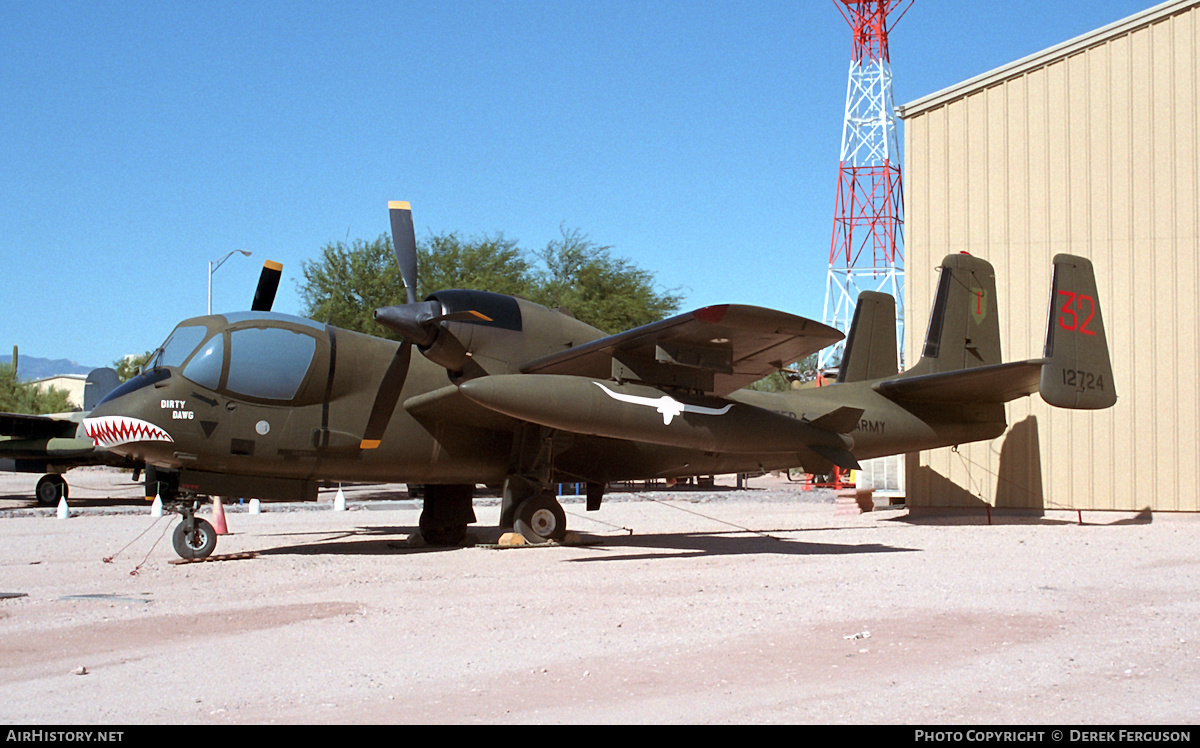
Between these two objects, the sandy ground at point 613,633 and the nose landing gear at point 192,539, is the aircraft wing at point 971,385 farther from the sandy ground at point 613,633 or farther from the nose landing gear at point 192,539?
the nose landing gear at point 192,539

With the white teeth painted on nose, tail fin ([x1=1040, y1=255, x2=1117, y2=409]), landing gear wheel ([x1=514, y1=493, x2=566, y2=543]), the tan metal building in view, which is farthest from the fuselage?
the tan metal building

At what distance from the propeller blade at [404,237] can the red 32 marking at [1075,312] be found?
10.8 metres

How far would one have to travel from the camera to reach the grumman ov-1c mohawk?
12.0 metres

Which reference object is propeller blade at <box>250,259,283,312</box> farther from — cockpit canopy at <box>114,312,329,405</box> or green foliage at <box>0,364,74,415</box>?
green foliage at <box>0,364,74,415</box>

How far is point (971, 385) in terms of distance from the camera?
633 inches

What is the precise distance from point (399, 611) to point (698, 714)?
13.8 ft

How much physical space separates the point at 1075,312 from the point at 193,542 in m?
14.6

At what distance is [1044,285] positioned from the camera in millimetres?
19375

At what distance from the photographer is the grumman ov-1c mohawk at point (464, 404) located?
39.5 ft

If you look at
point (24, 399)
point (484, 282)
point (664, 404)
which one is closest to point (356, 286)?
point (484, 282)

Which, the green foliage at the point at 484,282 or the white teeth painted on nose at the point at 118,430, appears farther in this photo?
the green foliage at the point at 484,282

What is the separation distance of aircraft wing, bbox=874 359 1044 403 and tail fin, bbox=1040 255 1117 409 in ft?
1.30

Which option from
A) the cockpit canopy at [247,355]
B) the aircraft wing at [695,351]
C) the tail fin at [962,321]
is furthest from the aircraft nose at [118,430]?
the tail fin at [962,321]

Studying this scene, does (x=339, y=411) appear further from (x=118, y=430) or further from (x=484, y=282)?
(x=484, y=282)
